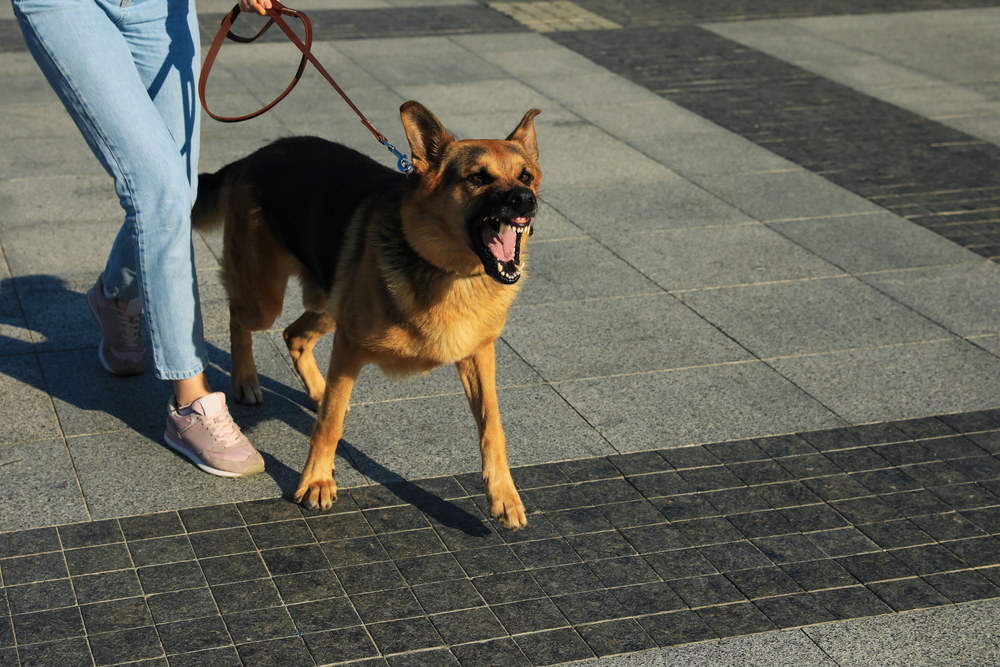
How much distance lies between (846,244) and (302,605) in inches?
192

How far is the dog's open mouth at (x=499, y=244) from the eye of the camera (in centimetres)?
363

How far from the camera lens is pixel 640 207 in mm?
7461

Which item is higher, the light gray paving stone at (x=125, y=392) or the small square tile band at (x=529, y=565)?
the small square tile band at (x=529, y=565)

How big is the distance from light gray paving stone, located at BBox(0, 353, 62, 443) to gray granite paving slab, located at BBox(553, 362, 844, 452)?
2377 mm

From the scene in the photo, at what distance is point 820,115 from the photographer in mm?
9812

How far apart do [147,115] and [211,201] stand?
88 centimetres

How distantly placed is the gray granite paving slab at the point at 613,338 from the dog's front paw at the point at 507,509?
1.30 meters

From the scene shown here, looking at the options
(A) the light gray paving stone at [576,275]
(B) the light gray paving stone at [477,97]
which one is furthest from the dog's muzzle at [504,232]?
(B) the light gray paving stone at [477,97]

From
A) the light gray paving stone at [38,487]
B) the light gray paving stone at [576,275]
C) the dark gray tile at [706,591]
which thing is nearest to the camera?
the dark gray tile at [706,591]

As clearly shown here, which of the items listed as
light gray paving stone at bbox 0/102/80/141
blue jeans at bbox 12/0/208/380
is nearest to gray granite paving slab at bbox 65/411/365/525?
blue jeans at bbox 12/0/208/380

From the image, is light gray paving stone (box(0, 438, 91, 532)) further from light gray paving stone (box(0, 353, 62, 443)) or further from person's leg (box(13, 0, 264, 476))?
person's leg (box(13, 0, 264, 476))

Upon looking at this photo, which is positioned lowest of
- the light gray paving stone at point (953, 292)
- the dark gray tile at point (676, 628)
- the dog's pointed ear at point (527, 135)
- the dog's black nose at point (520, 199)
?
the dark gray tile at point (676, 628)

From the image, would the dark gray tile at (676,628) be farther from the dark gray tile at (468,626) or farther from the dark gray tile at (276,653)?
the dark gray tile at (276,653)

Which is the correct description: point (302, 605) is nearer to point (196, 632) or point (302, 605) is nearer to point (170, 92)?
point (196, 632)
